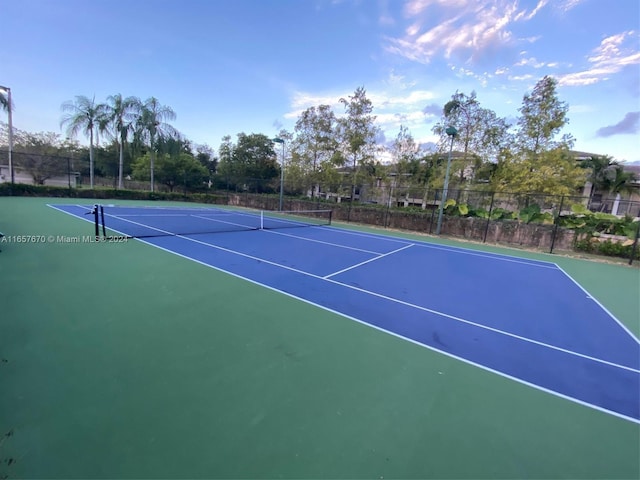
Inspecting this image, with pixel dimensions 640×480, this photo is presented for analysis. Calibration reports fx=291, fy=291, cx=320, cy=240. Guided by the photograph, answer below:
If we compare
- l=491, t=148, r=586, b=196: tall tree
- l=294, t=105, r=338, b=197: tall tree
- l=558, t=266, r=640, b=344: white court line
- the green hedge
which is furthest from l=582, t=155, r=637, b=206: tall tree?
the green hedge

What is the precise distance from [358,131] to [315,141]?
134 inches

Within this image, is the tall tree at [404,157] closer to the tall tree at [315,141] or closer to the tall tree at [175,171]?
the tall tree at [315,141]

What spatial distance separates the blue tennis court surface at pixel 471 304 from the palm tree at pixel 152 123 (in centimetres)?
2080

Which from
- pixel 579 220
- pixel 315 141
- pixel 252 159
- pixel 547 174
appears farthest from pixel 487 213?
pixel 252 159

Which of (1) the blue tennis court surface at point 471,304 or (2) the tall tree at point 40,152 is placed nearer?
(1) the blue tennis court surface at point 471,304

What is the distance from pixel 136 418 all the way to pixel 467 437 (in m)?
2.41

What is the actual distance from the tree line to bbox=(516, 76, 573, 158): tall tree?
1.6 inches

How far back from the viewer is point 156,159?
29203 millimetres

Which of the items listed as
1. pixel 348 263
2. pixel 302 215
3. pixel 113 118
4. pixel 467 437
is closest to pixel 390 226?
pixel 302 215

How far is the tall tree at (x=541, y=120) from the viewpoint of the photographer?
14484 mm

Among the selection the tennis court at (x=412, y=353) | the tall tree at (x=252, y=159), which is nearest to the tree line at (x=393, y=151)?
the tall tree at (x=252, y=159)

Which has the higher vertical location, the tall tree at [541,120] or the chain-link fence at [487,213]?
the tall tree at [541,120]

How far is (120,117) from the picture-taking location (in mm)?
24891

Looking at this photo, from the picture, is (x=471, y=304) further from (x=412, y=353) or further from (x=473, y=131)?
(x=473, y=131)
